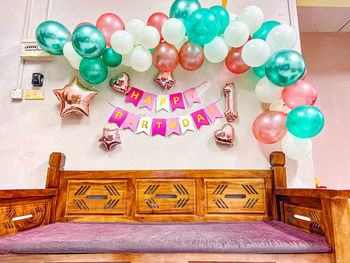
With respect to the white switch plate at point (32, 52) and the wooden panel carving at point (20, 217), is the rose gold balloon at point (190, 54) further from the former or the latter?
the wooden panel carving at point (20, 217)

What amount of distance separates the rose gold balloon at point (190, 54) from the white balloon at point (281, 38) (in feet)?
1.50

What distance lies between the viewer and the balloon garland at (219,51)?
1.37 meters

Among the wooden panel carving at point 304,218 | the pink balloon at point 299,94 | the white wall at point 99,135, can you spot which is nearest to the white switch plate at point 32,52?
the white wall at point 99,135

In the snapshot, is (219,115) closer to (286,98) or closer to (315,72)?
→ (286,98)

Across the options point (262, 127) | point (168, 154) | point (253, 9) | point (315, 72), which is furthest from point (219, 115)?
point (315, 72)

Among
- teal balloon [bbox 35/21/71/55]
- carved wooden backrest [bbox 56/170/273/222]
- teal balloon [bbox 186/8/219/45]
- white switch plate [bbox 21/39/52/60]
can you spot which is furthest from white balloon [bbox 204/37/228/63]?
white switch plate [bbox 21/39/52/60]

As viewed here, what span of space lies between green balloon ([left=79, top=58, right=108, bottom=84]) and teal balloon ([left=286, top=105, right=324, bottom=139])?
1297mm

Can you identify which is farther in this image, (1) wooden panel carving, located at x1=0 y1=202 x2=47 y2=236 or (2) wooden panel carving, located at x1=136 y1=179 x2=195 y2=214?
(2) wooden panel carving, located at x1=136 y1=179 x2=195 y2=214

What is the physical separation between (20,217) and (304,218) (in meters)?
1.63

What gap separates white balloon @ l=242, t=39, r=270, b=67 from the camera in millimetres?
1425

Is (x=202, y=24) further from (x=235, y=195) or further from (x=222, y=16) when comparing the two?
(x=235, y=195)

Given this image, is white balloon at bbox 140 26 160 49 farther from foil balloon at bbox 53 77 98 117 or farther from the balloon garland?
foil balloon at bbox 53 77 98 117

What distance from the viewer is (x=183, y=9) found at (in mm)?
1527

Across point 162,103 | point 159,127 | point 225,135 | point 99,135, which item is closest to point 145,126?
point 159,127
